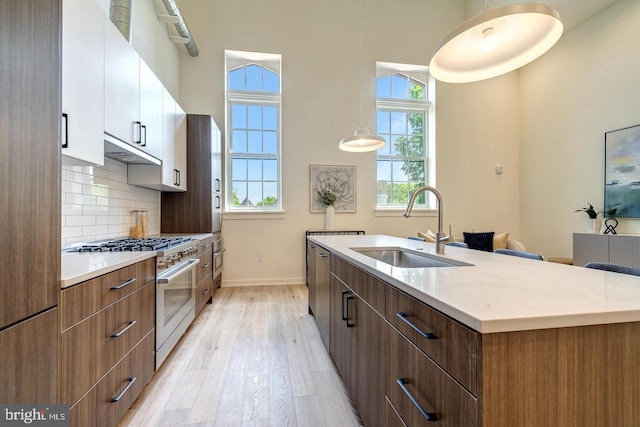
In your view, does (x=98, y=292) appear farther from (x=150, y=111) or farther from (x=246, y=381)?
(x=150, y=111)

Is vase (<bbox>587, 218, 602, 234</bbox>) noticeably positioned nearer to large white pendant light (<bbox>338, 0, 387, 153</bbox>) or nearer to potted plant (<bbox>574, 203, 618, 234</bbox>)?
potted plant (<bbox>574, 203, 618, 234</bbox>)

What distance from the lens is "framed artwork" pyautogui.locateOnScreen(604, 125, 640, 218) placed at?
12.2ft

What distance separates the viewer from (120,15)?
2299mm

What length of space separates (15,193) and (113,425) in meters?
1.20

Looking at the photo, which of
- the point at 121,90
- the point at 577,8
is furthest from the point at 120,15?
the point at 577,8

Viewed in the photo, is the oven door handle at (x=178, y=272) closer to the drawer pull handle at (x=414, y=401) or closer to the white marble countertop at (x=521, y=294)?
the white marble countertop at (x=521, y=294)

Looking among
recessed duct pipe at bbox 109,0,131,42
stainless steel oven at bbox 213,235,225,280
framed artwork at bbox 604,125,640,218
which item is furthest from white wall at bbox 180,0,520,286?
recessed duct pipe at bbox 109,0,131,42

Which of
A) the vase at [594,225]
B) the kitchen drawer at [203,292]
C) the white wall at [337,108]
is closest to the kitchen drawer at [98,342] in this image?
the kitchen drawer at [203,292]

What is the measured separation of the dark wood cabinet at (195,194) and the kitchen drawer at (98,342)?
6.37 ft

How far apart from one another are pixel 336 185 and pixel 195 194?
2.24 metres

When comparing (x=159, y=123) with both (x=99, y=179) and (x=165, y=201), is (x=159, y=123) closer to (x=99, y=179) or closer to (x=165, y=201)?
(x=99, y=179)

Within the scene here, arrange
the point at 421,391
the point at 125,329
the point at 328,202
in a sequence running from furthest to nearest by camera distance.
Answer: the point at 328,202 → the point at 125,329 → the point at 421,391

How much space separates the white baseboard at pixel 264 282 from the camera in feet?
14.9

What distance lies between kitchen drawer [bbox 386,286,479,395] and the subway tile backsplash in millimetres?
2163
